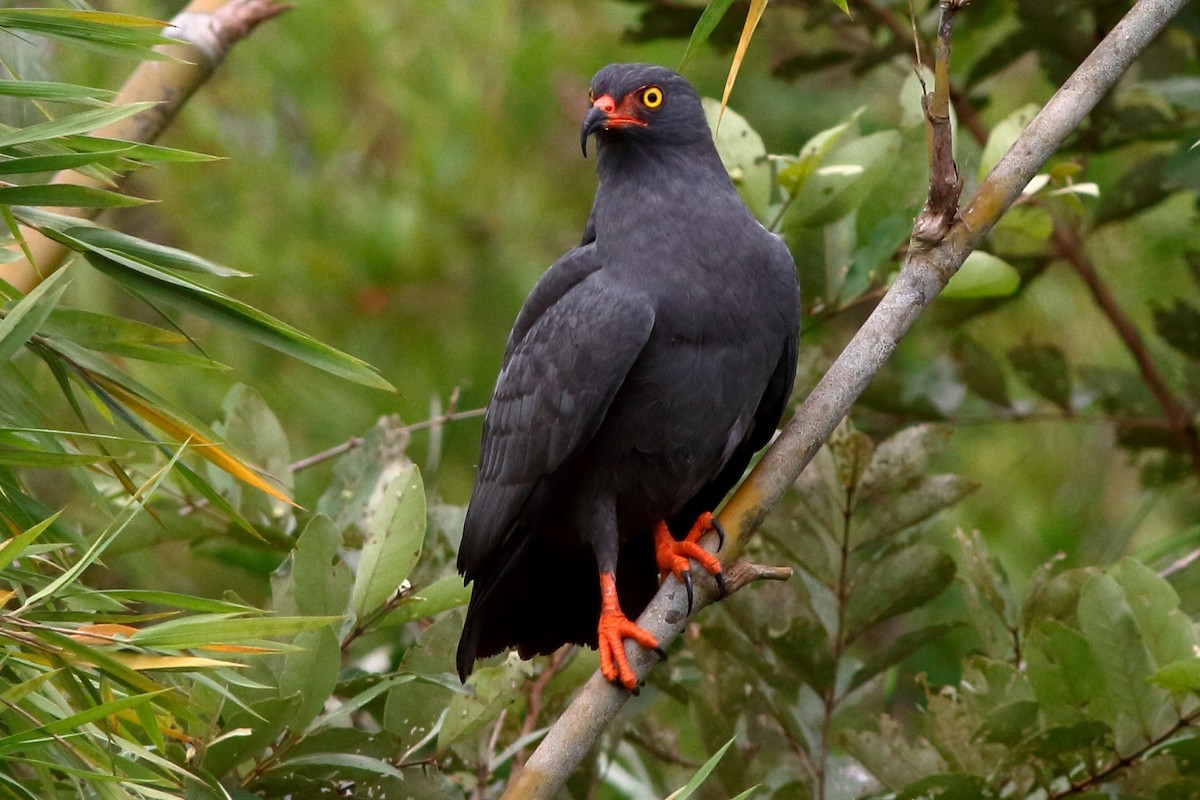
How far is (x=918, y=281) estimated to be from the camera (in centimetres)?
266

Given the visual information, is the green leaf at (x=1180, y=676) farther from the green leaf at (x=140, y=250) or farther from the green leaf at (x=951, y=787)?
the green leaf at (x=140, y=250)

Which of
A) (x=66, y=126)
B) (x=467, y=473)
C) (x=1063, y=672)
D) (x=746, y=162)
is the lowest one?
(x=467, y=473)

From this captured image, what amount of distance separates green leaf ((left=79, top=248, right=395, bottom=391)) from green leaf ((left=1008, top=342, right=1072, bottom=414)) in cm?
268

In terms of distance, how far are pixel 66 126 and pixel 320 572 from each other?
0.95 m

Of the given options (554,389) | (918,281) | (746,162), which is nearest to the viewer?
(918,281)

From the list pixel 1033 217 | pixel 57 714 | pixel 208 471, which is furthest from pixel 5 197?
pixel 1033 217

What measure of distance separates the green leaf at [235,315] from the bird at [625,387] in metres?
0.81

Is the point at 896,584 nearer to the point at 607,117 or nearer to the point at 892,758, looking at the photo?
the point at 892,758

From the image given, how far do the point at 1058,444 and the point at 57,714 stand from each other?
612 centimetres

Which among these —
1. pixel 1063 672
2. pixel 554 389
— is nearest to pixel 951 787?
pixel 1063 672

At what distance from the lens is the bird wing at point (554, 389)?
308 cm

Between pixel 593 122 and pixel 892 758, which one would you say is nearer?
pixel 892 758

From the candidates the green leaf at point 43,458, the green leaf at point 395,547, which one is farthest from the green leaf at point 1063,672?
the green leaf at point 43,458

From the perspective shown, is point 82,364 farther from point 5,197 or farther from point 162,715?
point 162,715
